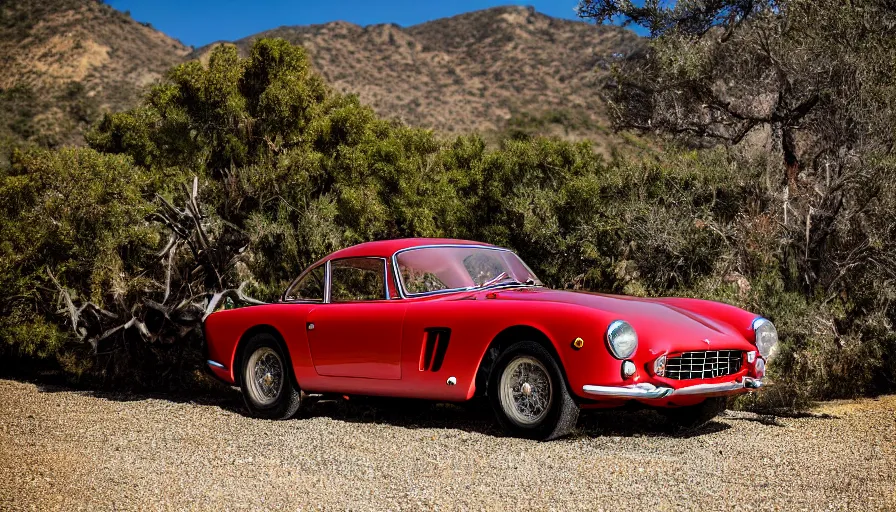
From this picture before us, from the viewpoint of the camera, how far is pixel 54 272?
1096 centimetres

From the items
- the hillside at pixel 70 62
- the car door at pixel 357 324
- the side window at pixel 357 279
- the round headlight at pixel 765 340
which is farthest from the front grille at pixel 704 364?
the hillside at pixel 70 62

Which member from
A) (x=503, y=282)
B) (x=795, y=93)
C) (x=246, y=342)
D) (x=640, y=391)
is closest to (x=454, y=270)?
(x=503, y=282)

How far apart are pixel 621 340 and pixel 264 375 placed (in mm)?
3639

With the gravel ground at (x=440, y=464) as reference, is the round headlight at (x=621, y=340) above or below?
above

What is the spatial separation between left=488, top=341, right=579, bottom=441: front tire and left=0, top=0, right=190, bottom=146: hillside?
34532 mm

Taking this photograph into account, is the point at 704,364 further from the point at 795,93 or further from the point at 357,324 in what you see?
the point at 795,93

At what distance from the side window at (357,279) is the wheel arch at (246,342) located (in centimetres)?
64

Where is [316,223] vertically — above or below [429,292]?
above

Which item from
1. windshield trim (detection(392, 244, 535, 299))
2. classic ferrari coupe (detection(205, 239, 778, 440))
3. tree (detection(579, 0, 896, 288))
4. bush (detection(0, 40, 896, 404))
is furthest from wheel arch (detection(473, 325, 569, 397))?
tree (detection(579, 0, 896, 288))

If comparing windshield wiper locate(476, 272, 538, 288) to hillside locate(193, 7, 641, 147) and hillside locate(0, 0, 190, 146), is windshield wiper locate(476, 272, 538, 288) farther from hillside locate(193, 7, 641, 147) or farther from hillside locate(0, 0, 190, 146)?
hillside locate(193, 7, 641, 147)

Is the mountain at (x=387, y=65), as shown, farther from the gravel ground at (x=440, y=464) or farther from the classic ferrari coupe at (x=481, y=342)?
the gravel ground at (x=440, y=464)

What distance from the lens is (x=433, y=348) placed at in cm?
635

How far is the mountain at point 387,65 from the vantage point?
46750 millimetres

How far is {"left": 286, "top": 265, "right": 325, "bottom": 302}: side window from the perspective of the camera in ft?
25.0
